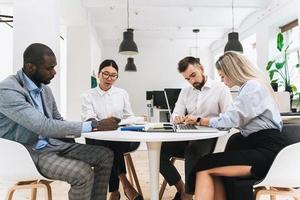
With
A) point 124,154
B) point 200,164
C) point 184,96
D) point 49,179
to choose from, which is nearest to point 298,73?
point 184,96

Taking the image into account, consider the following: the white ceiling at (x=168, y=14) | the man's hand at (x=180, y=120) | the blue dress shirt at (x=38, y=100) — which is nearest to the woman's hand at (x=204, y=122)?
the man's hand at (x=180, y=120)

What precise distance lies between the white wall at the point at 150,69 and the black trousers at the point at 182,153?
7.89 metres

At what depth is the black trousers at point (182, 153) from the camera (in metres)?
2.35

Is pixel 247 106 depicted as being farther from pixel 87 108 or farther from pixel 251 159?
pixel 87 108

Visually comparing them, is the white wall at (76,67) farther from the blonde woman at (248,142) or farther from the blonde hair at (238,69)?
the blonde woman at (248,142)

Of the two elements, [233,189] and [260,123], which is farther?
[260,123]

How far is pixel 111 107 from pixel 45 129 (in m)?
1.30

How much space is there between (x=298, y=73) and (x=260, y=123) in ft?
16.3

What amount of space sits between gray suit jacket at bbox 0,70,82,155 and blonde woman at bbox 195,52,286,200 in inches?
30.1

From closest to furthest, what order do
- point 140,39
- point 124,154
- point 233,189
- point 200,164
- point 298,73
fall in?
point 233,189 < point 200,164 < point 124,154 < point 298,73 < point 140,39

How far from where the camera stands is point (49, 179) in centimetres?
166

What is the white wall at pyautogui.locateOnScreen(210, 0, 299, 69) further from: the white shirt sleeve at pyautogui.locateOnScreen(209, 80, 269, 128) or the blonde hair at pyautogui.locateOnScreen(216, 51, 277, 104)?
the white shirt sleeve at pyautogui.locateOnScreen(209, 80, 269, 128)

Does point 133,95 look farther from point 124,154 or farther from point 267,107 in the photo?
point 267,107

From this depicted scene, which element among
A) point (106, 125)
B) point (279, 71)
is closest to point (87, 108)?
point (106, 125)
